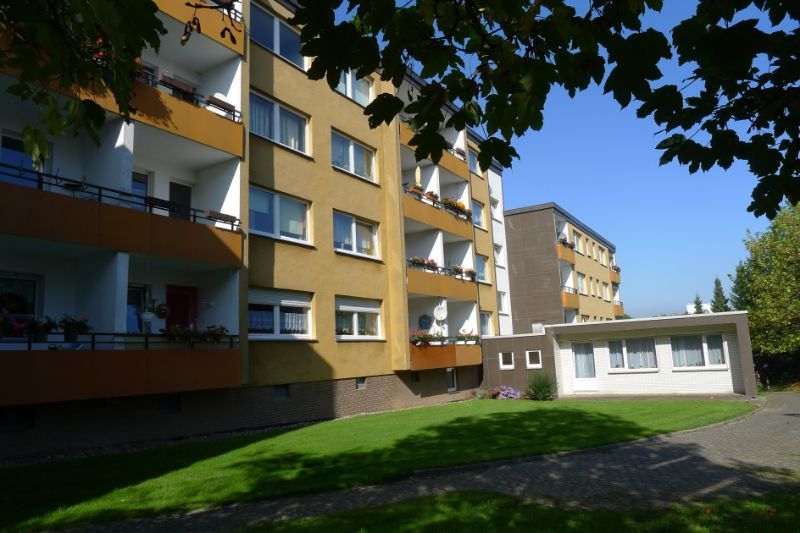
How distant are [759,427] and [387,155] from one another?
14.9 meters

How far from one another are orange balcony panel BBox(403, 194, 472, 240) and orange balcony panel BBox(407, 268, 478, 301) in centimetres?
225

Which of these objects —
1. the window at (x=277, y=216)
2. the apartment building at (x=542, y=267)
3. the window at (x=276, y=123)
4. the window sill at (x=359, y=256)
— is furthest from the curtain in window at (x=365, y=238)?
the apartment building at (x=542, y=267)

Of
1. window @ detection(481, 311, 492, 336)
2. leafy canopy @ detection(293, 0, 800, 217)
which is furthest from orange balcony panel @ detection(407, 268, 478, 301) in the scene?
leafy canopy @ detection(293, 0, 800, 217)

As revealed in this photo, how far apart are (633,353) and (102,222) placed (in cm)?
2310

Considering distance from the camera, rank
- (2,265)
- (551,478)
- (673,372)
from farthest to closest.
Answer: (673,372) → (2,265) → (551,478)

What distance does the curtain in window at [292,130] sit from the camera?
18.1 meters

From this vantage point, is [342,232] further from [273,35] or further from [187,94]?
[187,94]

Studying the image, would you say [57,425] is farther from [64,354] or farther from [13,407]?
[64,354]

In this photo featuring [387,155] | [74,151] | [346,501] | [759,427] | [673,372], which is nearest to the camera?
[346,501]

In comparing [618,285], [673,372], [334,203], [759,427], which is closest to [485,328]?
[673,372]

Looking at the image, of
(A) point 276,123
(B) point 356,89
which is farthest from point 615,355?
(A) point 276,123

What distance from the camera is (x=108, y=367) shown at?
36.0ft

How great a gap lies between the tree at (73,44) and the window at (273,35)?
14.1 m

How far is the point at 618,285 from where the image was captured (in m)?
61.3
